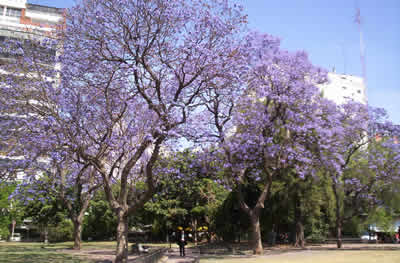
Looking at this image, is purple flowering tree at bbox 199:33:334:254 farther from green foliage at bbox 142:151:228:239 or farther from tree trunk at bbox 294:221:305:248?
green foliage at bbox 142:151:228:239

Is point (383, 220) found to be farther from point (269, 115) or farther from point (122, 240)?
point (122, 240)

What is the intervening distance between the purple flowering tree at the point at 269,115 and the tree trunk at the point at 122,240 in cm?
692

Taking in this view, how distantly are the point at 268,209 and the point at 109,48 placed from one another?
17.6m

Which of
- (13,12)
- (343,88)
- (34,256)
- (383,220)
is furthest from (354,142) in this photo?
(13,12)

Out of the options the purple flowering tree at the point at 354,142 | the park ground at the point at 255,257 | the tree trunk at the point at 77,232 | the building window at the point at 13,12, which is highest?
the building window at the point at 13,12

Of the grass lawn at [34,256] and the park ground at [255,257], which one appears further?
the grass lawn at [34,256]

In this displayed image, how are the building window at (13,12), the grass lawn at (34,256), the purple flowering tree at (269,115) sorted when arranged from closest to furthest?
the grass lawn at (34,256) → the purple flowering tree at (269,115) → the building window at (13,12)

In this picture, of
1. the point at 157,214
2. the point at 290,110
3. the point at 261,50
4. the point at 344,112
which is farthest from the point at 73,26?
the point at 157,214

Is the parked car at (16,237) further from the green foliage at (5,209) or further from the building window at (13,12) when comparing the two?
the building window at (13,12)

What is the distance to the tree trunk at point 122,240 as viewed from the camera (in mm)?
12490

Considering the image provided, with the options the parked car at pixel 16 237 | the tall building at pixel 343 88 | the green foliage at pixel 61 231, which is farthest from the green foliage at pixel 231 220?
the tall building at pixel 343 88

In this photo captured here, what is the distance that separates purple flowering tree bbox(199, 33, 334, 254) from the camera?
60.6 ft

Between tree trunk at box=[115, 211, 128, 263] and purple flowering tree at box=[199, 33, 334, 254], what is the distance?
22.7 ft

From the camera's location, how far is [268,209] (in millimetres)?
25812
